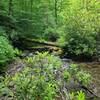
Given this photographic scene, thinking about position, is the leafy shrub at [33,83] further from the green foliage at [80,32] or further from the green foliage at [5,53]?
the green foliage at [80,32]

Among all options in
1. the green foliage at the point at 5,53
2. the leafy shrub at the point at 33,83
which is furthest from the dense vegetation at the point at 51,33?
the leafy shrub at the point at 33,83

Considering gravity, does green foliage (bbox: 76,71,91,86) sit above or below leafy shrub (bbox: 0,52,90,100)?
below

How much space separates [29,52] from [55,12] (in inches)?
598

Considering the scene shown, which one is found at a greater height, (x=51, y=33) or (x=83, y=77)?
(x=83, y=77)

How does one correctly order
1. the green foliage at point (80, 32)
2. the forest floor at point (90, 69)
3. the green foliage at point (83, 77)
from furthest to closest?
the green foliage at point (80, 32), the forest floor at point (90, 69), the green foliage at point (83, 77)

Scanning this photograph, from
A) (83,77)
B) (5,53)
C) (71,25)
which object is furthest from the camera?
(71,25)

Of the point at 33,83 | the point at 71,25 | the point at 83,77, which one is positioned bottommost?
the point at 83,77

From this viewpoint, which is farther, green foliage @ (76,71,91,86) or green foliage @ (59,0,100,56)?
green foliage @ (59,0,100,56)

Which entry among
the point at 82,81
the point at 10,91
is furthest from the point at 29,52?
the point at 10,91

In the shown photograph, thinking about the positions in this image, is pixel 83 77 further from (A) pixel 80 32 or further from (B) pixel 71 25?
(B) pixel 71 25

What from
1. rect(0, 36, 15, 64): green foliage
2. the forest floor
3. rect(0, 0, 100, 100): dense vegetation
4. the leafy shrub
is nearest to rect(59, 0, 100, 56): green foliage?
rect(0, 0, 100, 100): dense vegetation

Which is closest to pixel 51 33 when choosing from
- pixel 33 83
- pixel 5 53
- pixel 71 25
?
pixel 71 25

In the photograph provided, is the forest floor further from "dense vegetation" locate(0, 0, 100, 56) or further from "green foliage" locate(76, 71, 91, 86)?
"dense vegetation" locate(0, 0, 100, 56)

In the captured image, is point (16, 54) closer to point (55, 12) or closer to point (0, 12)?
point (0, 12)
